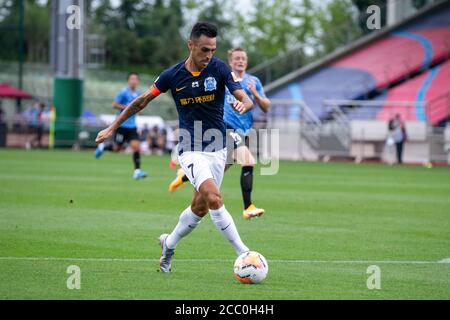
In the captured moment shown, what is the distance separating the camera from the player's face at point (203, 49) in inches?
399

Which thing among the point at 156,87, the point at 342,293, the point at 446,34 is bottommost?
the point at 342,293

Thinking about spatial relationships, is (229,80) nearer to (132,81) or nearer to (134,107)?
(134,107)

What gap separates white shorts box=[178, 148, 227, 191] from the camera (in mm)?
10117

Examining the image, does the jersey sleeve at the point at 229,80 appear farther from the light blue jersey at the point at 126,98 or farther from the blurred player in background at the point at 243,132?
the light blue jersey at the point at 126,98

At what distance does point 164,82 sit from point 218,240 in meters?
3.66

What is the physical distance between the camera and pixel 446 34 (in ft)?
168

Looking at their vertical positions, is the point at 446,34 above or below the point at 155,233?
above

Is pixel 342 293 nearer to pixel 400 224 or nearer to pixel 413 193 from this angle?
pixel 400 224

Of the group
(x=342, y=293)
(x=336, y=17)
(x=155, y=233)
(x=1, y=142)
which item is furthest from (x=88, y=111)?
(x=342, y=293)

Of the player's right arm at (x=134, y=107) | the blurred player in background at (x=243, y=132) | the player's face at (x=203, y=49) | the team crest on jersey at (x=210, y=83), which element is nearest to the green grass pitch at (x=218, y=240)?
the blurred player in background at (x=243, y=132)

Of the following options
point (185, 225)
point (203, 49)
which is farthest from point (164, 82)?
point (185, 225)

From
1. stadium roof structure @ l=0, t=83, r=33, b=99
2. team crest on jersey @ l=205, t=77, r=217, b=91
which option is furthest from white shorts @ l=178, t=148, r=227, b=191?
→ stadium roof structure @ l=0, t=83, r=33, b=99

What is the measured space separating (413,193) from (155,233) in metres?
10.8

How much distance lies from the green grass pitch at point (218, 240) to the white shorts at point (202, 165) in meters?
1.03
